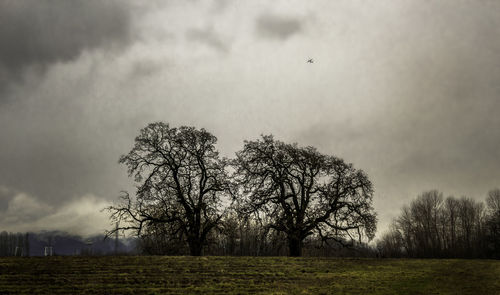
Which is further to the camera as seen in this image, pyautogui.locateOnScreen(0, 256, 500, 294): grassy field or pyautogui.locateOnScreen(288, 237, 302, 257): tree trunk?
pyautogui.locateOnScreen(288, 237, 302, 257): tree trunk

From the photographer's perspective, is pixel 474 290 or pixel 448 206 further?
pixel 448 206

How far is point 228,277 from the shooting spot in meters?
22.8

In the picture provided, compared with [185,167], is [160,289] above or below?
below

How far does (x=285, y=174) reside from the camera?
39.5 meters

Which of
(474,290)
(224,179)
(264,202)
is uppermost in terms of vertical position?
(224,179)

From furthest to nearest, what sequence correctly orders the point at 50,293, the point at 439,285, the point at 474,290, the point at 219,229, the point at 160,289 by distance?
1. the point at 219,229
2. the point at 439,285
3. the point at 474,290
4. the point at 160,289
5. the point at 50,293

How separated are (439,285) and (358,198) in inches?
622

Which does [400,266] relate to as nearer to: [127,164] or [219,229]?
[219,229]

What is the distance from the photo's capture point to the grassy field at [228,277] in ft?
64.3

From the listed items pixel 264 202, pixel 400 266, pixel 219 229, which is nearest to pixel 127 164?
pixel 219 229

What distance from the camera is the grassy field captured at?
771 inches

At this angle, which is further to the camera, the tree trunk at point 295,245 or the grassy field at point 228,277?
the tree trunk at point 295,245

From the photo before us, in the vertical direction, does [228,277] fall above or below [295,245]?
below

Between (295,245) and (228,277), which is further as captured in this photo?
(295,245)
